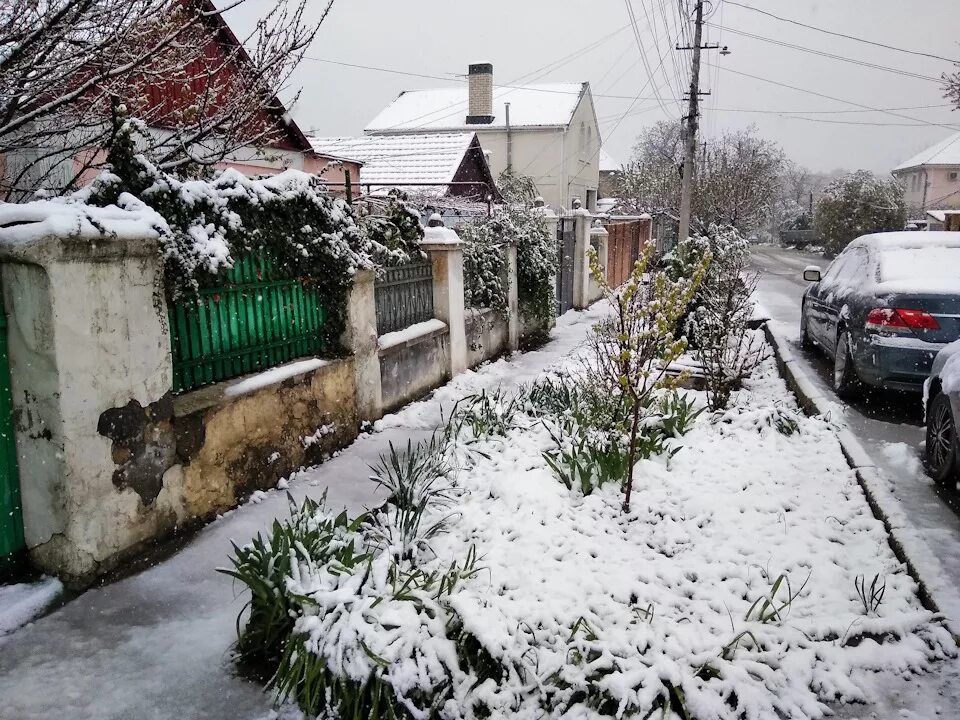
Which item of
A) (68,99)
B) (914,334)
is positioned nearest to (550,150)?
(914,334)

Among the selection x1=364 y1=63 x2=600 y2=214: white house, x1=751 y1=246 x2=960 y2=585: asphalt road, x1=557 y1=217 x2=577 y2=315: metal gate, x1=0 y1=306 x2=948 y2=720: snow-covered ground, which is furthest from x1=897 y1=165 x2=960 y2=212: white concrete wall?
x1=0 y1=306 x2=948 y2=720: snow-covered ground

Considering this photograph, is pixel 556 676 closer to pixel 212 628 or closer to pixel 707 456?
pixel 212 628

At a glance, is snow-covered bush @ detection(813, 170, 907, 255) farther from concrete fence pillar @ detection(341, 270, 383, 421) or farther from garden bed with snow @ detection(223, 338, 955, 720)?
garden bed with snow @ detection(223, 338, 955, 720)

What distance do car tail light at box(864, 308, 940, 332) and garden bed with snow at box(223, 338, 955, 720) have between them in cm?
195

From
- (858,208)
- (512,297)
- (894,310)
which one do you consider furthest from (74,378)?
(858,208)

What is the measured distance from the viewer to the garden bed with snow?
2.75 meters

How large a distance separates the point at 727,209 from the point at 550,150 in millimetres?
8414

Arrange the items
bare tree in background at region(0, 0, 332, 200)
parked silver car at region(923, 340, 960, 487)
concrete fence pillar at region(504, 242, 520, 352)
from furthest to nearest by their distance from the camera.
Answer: concrete fence pillar at region(504, 242, 520, 352)
parked silver car at region(923, 340, 960, 487)
bare tree in background at region(0, 0, 332, 200)

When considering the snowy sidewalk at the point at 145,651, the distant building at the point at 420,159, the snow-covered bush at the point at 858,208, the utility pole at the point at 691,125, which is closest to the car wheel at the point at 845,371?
the snowy sidewalk at the point at 145,651

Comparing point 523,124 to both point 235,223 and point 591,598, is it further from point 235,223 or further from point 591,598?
point 591,598

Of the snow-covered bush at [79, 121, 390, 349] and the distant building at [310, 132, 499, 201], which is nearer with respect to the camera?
the snow-covered bush at [79, 121, 390, 349]

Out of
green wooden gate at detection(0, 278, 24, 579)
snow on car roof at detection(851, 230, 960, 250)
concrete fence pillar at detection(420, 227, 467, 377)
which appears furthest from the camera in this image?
concrete fence pillar at detection(420, 227, 467, 377)

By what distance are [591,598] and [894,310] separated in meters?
4.66

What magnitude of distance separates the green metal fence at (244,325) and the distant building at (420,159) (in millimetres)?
13576
